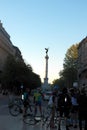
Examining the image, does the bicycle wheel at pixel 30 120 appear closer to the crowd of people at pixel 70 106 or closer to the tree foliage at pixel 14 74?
the crowd of people at pixel 70 106

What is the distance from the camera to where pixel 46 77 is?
98250 mm

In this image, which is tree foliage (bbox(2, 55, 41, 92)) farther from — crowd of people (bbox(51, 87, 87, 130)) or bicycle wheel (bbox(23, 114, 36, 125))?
crowd of people (bbox(51, 87, 87, 130))

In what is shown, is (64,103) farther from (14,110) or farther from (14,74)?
(14,74)

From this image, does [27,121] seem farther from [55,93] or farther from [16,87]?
[16,87]

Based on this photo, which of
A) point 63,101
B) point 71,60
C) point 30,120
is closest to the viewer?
point 63,101

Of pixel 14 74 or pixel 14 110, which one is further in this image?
pixel 14 74

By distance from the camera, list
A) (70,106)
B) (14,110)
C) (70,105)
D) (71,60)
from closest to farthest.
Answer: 1. (70,105)
2. (70,106)
3. (14,110)
4. (71,60)

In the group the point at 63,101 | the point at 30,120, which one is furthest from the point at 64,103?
the point at 30,120

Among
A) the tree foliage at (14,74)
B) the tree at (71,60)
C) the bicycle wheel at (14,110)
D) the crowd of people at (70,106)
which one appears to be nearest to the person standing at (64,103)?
the crowd of people at (70,106)

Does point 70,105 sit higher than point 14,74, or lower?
lower

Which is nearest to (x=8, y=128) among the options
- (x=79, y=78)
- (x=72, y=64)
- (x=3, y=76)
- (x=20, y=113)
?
(x=20, y=113)

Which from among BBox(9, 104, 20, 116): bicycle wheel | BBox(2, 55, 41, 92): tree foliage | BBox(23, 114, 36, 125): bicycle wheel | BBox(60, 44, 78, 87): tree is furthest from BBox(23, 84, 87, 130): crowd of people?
BBox(60, 44, 78, 87): tree

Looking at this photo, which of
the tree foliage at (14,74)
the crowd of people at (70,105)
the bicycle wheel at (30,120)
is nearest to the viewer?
the crowd of people at (70,105)

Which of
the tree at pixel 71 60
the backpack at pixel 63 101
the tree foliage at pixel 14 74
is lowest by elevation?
the backpack at pixel 63 101
